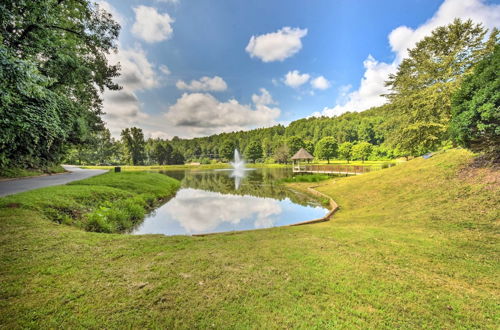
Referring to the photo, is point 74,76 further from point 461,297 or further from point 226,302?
point 461,297

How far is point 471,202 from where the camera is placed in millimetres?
7188

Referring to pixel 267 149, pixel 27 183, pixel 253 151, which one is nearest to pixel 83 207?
pixel 27 183

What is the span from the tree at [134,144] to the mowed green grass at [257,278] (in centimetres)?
6183

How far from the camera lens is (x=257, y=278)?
346cm

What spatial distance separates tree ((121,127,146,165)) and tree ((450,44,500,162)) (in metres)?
68.3

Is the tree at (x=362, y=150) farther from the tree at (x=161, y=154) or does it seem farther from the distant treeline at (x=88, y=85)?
the tree at (x=161, y=154)

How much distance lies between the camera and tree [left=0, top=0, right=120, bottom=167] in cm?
384

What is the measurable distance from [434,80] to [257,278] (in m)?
23.5

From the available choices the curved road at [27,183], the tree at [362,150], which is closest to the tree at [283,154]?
the tree at [362,150]

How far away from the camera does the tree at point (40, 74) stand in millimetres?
3842

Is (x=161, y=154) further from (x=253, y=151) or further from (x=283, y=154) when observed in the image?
(x=283, y=154)

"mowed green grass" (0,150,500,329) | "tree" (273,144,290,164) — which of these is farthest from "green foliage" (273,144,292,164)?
"mowed green grass" (0,150,500,329)

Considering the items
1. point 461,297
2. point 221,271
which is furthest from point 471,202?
point 221,271

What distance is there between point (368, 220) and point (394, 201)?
10.2 ft
